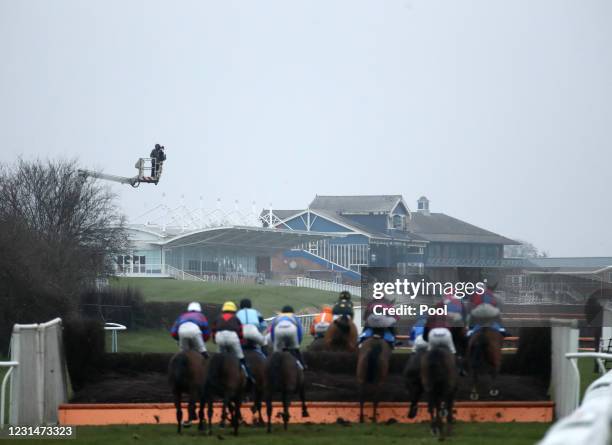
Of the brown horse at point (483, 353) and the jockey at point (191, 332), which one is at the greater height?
the jockey at point (191, 332)

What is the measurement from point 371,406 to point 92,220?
3069 cm

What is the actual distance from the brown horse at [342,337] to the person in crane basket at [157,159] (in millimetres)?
17784

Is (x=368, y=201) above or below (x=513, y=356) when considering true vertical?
above

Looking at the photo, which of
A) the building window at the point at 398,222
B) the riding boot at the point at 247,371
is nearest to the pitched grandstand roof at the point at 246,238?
the building window at the point at 398,222

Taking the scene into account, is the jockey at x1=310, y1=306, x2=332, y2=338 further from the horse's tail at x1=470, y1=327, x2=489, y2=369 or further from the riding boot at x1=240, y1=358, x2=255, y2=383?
the riding boot at x1=240, y1=358, x2=255, y2=383

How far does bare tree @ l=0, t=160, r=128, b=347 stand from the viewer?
3278 cm

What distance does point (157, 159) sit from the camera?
37.7m

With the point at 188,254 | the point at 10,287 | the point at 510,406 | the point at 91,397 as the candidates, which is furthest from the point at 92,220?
the point at 510,406

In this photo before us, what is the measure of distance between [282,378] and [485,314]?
347cm

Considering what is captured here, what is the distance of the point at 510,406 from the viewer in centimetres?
1656

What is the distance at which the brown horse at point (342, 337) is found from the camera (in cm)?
2089

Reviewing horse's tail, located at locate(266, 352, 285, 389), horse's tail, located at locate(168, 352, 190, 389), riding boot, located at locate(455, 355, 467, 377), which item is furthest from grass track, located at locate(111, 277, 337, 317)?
horse's tail, located at locate(168, 352, 190, 389)

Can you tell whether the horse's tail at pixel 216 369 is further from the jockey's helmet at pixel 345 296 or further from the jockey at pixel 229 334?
the jockey's helmet at pixel 345 296

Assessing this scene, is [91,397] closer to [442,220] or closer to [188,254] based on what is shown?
[188,254]
